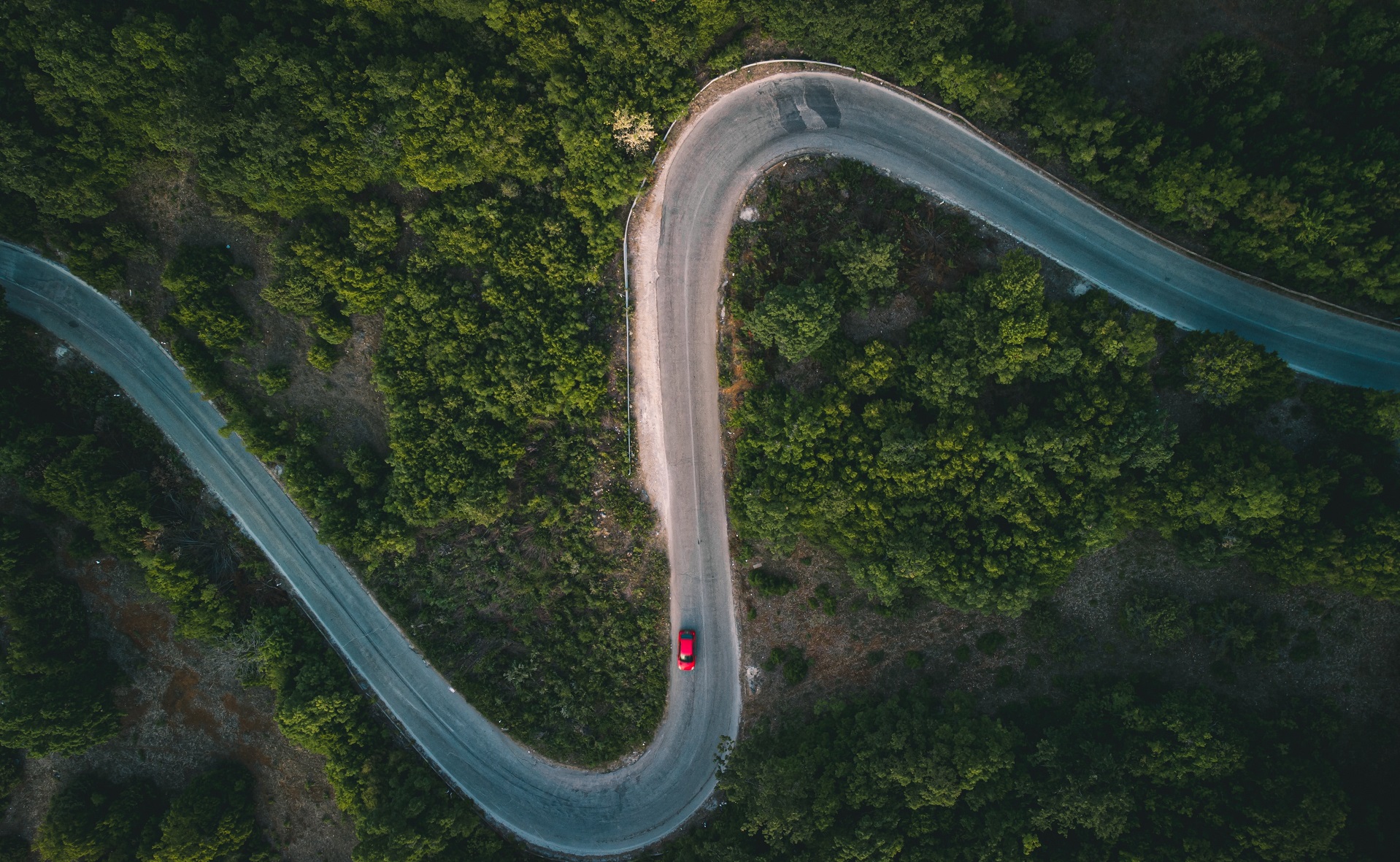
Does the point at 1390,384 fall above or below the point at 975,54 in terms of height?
below

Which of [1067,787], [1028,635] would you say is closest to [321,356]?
[1028,635]

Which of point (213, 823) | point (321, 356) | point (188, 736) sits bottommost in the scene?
point (213, 823)

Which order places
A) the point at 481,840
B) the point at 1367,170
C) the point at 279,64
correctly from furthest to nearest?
1. the point at 481,840
2. the point at 279,64
3. the point at 1367,170

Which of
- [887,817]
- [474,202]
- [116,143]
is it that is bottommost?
[887,817]

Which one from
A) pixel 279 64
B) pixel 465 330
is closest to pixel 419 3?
pixel 279 64

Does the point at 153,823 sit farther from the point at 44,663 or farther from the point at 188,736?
the point at 44,663

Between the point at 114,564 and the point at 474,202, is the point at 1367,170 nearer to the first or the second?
the point at 474,202
